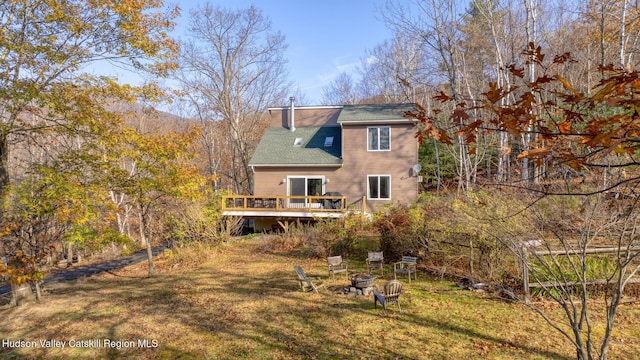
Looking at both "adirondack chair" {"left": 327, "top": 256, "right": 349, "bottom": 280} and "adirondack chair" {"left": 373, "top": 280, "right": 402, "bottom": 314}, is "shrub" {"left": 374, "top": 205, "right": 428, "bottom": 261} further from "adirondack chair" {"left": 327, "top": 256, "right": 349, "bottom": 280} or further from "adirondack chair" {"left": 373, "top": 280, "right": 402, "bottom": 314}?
"adirondack chair" {"left": 373, "top": 280, "right": 402, "bottom": 314}

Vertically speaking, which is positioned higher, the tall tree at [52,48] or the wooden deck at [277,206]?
the tall tree at [52,48]

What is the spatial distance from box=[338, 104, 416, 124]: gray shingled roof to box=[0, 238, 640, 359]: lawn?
11531mm

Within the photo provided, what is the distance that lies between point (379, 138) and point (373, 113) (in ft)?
5.28

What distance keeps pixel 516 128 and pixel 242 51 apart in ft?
92.7

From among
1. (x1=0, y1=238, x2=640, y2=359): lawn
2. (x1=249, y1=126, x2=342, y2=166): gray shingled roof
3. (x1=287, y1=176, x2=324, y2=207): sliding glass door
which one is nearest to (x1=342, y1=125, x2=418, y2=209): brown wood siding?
(x1=249, y1=126, x2=342, y2=166): gray shingled roof

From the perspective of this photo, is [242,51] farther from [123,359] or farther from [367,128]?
[123,359]

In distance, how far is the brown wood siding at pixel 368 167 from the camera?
1998 cm

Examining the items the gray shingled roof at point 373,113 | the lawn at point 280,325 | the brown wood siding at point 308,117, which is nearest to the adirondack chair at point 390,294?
the lawn at point 280,325

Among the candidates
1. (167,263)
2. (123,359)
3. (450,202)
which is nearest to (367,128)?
(450,202)

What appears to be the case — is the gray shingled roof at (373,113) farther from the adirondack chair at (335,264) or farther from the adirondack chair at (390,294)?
the adirondack chair at (390,294)

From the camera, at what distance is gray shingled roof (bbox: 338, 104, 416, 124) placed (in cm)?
1989

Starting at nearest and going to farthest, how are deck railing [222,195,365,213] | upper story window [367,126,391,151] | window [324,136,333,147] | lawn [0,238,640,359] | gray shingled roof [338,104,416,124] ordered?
lawn [0,238,640,359] → deck railing [222,195,365,213] → gray shingled roof [338,104,416,124] → upper story window [367,126,391,151] → window [324,136,333,147]

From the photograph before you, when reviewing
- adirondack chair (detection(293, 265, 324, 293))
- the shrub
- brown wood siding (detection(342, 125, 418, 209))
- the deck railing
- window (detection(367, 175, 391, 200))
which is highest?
brown wood siding (detection(342, 125, 418, 209))

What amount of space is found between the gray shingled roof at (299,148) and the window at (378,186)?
7.31ft
